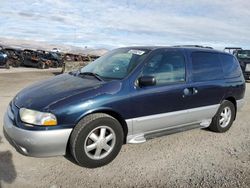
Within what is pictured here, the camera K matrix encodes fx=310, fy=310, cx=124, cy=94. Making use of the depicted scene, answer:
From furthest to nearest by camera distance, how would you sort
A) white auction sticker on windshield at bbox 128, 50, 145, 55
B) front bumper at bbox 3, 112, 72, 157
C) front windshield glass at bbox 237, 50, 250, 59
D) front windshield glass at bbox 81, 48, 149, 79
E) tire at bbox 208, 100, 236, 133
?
front windshield glass at bbox 237, 50, 250, 59
tire at bbox 208, 100, 236, 133
white auction sticker on windshield at bbox 128, 50, 145, 55
front windshield glass at bbox 81, 48, 149, 79
front bumper at bbox 3, 112, 72, 157

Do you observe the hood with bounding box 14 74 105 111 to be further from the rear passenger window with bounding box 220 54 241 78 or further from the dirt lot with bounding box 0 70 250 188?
the rear passenger window with bounding box 220 54 241 78

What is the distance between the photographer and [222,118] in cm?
604

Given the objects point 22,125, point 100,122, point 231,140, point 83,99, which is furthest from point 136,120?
point 231,140

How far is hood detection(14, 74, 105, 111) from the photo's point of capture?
4004mm

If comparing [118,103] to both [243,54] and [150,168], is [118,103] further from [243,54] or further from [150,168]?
[243,54]

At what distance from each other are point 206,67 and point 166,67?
106 cm

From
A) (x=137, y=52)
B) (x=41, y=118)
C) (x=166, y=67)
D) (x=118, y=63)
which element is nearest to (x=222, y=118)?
(x=166, y=67)

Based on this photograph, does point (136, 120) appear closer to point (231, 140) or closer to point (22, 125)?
point (22, 125)

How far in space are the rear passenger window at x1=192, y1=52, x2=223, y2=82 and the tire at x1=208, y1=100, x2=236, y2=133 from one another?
60 centimetres

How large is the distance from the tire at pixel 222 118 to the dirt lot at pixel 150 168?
550 millimetres

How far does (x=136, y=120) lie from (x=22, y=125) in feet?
5.20

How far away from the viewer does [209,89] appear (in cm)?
551

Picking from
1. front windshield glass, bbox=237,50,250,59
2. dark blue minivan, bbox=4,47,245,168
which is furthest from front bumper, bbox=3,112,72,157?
front windshield glass, bbox=237,50,250,59

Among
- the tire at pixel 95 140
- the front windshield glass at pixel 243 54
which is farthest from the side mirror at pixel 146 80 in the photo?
the front windshield glass at pixel 243 54
